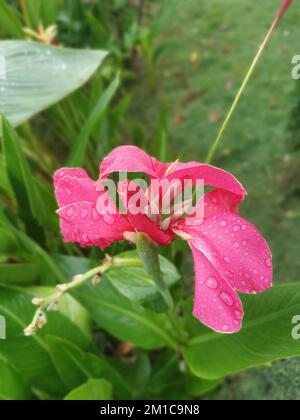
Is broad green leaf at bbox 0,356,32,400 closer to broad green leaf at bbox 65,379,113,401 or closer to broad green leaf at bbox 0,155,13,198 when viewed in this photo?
broad green leaf at bbox 65,379,113,401

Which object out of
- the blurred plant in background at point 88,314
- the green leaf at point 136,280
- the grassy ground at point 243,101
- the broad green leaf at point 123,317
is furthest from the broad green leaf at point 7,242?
the grassy ground at point 243,101

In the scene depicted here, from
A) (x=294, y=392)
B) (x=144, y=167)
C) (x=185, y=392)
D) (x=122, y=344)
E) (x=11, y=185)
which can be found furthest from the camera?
(x=122, y=344)

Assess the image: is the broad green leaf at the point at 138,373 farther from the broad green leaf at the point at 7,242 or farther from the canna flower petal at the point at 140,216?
the canna flower petal at the point at 140,216

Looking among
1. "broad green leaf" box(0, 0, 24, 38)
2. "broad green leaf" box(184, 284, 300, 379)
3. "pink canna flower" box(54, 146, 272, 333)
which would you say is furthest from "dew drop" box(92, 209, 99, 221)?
"broad green leaf" box(0, 0, 24, 38)
